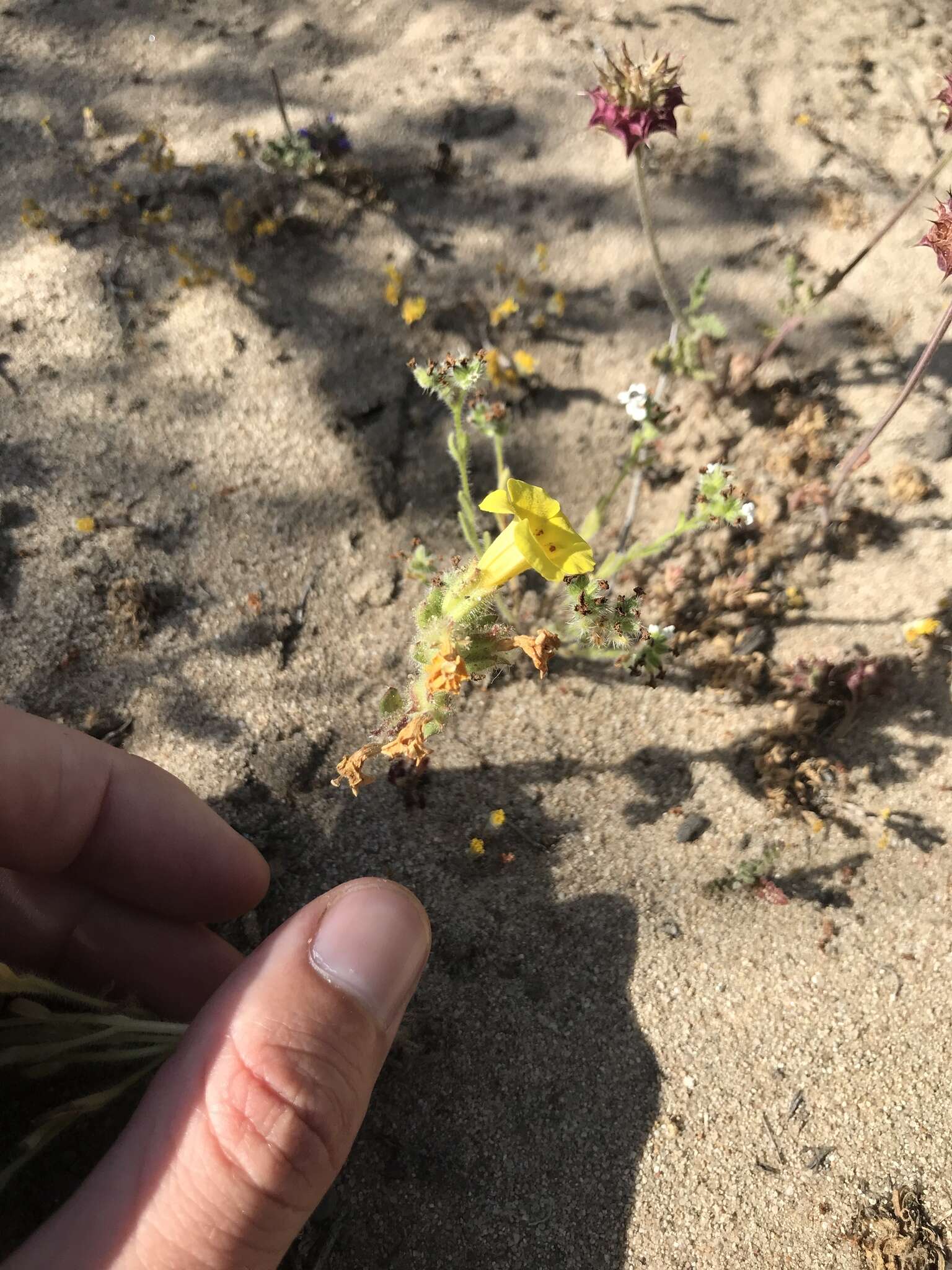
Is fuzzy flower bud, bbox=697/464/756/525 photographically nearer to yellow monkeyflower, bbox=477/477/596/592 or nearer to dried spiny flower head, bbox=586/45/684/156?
yellow monkeyflower, bbox=477/477/596/592

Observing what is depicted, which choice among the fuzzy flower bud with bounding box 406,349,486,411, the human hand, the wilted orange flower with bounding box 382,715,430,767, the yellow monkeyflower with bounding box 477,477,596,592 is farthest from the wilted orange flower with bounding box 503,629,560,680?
the fuzzy flower bud with bounding box 406,349,486,411

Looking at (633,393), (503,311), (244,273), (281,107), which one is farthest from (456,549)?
(281,107)

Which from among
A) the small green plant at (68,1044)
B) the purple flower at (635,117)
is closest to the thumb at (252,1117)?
the small green plant at (68,1044)

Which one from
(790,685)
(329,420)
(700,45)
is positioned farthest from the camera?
(700,45)

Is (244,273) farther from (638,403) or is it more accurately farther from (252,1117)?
(252,1117)

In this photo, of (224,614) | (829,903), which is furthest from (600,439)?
(829,903)

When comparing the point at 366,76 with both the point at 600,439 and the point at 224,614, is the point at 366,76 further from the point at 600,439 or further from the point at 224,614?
the point at 224,614
